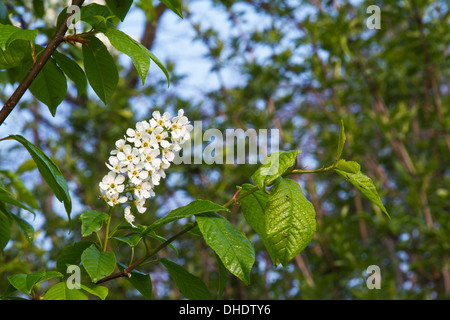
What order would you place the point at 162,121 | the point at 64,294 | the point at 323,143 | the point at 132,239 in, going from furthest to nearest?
the point at 323,143
the point at 162,121
the point at 132,239
the point at 64,294

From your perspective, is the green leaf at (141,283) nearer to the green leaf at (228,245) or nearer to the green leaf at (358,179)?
the green leaf at (228,245)

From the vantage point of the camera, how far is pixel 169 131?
876mm

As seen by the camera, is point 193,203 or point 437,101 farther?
point 437,101

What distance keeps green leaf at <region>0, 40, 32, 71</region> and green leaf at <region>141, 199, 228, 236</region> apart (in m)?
0.36

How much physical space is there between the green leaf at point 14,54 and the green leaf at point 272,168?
1.45ft

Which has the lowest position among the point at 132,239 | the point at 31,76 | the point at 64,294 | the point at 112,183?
the point at 64,294

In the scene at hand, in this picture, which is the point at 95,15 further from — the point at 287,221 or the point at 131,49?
the point at 287,221

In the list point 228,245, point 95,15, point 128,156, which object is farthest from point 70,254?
point 95,15

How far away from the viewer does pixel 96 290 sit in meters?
0.69

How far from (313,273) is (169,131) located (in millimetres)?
1734

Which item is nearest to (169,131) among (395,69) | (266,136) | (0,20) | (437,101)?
(0,20)

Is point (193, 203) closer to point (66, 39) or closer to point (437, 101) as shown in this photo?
point (66, 39)

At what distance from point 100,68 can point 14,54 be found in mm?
139

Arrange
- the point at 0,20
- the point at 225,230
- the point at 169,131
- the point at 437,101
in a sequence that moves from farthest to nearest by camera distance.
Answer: the point at 437,101 → the point at 0,20 → the point at 169,131 → the point at 225,230
